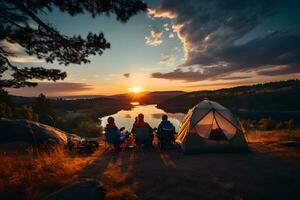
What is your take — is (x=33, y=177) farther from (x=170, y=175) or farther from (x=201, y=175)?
(x=201, y=175)

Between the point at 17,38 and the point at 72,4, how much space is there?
230 cm

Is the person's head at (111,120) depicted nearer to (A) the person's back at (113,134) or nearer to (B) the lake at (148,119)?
(A) the person's back at (113,134)

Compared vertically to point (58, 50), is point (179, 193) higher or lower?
lower

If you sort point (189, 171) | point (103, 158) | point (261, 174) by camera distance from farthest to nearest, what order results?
1. point (103, 158)
2. point (189, 171)
3. point (261, 174)

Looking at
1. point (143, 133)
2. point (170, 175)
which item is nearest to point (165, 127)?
point (143, 133)

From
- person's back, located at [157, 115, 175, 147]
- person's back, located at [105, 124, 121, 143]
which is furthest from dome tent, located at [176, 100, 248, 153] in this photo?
person's back, located at [105, 124, 121, 143]

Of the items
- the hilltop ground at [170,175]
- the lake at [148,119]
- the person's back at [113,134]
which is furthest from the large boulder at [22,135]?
the lake at [148,119]

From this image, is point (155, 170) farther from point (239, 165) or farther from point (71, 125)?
point (71, 125)

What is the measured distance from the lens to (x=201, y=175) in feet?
22.0

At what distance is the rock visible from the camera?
4.48 m

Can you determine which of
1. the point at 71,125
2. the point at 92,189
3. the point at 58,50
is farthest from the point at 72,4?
the point at 71,125

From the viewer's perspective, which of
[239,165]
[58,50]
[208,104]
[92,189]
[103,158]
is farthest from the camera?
[208,104]

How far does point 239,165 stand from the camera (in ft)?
25.2

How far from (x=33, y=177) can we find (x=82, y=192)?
6.83ft
